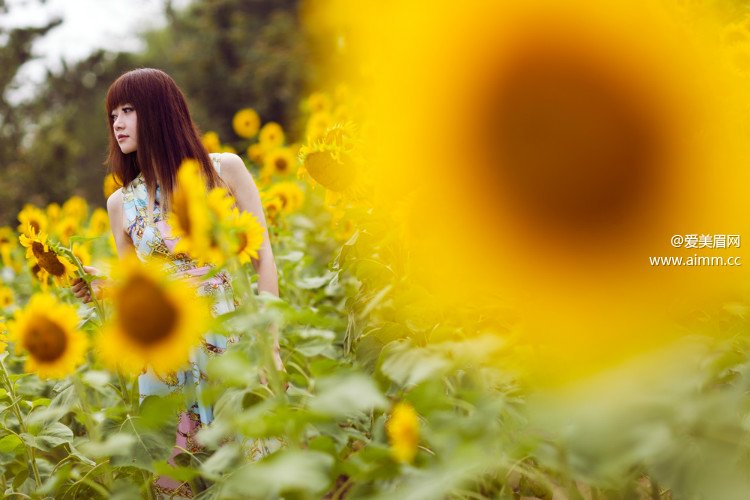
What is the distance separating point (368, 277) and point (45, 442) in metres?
0.86

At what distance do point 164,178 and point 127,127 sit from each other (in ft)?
0.57

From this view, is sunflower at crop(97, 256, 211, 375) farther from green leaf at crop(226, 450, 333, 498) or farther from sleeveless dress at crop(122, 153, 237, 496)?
sleeveless dress at crop(122, 153, 237, 496)

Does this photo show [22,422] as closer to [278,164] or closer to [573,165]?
[573,165]

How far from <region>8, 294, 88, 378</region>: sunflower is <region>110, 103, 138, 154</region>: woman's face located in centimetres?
93

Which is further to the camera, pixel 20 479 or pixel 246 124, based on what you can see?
pixel 246 124

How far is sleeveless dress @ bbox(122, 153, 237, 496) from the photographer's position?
2.06 m

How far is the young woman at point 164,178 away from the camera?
2.12 m

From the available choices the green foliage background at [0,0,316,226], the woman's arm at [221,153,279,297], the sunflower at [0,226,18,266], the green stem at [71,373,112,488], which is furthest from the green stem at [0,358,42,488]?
the green foliage background at [0,0,316,226]

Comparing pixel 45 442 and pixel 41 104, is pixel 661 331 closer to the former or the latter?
pixel 45 442

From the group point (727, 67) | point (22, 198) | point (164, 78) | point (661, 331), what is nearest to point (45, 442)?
point (164, 78)

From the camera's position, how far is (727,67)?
7.40 ft

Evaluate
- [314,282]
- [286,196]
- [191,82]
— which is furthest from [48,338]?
[191,82]

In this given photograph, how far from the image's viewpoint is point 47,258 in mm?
1849

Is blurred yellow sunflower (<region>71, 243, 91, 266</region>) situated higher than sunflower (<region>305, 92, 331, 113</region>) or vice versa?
sunflower (<region>305, 92, 331, 113</region>)
